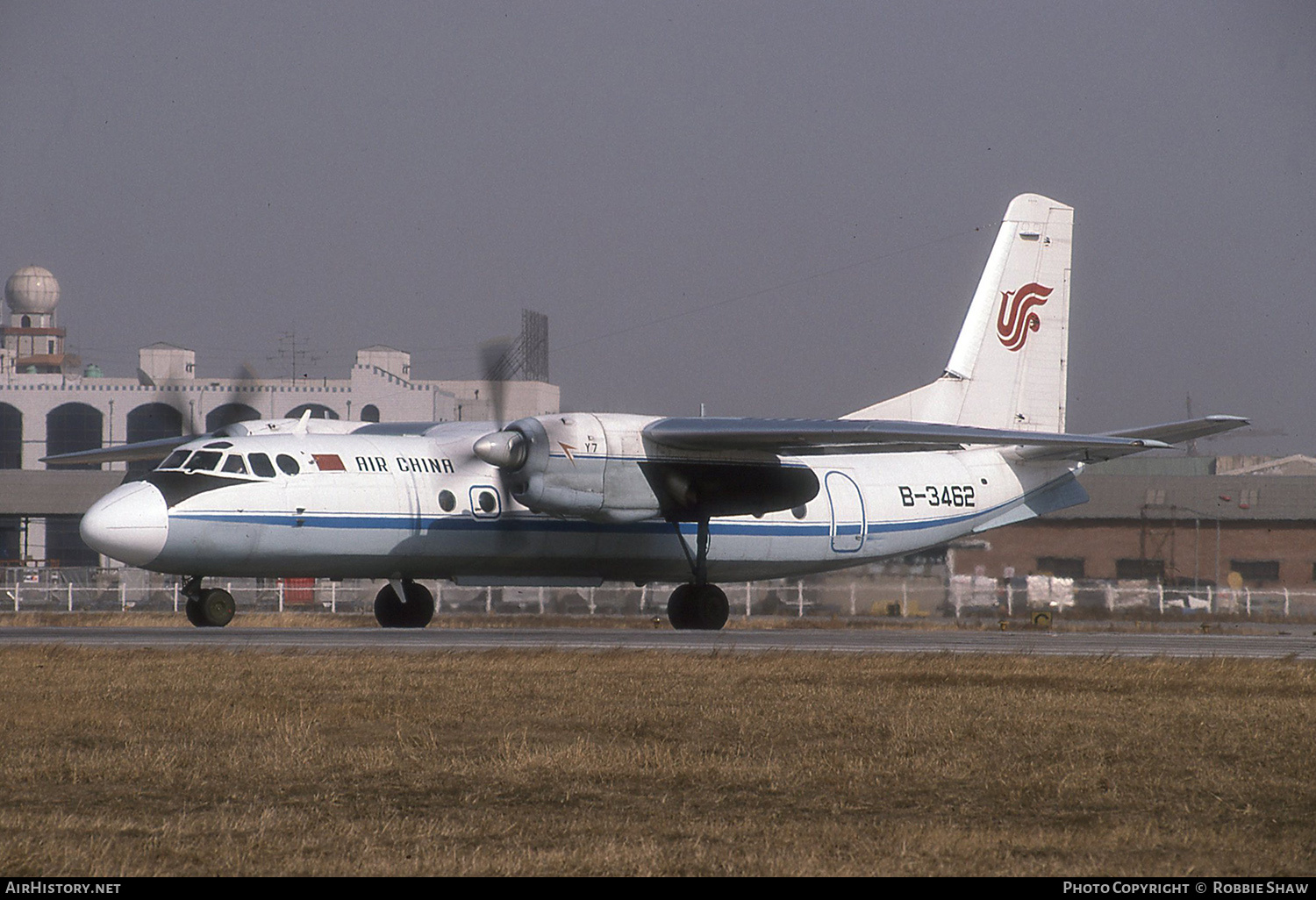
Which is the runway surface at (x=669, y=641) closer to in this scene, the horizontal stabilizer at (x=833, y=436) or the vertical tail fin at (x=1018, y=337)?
the horizontal stabilizer at (x=833, y=436)

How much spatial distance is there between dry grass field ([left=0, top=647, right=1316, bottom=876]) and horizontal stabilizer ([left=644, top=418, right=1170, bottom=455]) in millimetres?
7867

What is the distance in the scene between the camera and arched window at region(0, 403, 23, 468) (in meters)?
83.7

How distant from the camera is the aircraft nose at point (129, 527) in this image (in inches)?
901

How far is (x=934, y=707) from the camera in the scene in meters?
14.0

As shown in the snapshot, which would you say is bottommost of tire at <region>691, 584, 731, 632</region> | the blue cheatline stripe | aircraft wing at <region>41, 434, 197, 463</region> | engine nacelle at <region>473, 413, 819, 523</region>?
tire at <region>691, 584, 731, 632</region>

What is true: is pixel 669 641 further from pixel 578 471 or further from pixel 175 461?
pixel 175 461

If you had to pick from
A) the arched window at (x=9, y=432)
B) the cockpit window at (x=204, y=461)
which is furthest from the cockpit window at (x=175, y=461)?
the arched window at (x=9, y=432)

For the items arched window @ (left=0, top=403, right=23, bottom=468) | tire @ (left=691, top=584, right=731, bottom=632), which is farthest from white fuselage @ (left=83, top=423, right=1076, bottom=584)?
arched window @ (left=0, top=403, right=23, bottom=468)

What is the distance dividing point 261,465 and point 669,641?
7.60m

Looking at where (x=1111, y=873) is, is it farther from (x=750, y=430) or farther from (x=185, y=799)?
(x=750, y=430)

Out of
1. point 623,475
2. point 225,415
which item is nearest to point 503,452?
point 623,475

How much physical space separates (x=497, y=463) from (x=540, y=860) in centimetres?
1812

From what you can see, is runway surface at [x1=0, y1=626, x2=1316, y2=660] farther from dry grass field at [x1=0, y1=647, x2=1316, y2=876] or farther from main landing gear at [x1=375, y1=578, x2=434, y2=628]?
dry grass field at [x1=0, y1=647, x2=1316, y2=876]

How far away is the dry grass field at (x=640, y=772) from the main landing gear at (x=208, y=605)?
25.3ft
